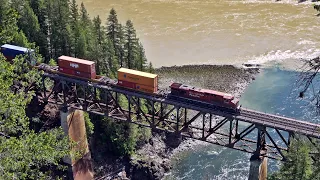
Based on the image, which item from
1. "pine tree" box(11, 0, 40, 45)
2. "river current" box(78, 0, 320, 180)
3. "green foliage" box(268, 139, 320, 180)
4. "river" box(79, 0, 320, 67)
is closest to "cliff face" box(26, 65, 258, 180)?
"river current" box(78, 0, 320, 180)

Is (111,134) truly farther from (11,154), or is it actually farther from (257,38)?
(257,38)

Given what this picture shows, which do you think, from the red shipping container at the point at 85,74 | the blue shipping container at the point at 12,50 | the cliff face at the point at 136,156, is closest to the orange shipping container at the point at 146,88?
the red shipping container at the point at 85,74

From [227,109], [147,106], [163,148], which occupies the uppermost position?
[227,109]

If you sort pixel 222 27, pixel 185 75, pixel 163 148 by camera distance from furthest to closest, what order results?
pixel 222 27 < pixel 185 75 < pixel 163 148

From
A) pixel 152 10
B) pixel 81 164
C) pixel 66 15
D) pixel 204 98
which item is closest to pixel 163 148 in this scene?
pixel 81 164

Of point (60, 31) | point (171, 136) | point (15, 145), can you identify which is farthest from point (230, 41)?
point (15, 145)

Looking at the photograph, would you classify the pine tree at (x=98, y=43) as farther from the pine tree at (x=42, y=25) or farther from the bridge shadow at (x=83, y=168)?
the bridge shadow at (x=83, y=168)
